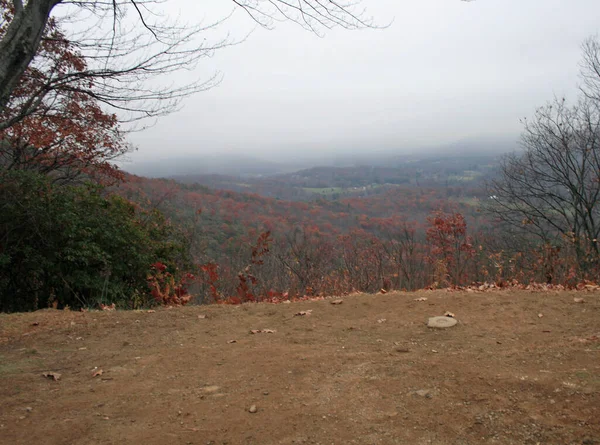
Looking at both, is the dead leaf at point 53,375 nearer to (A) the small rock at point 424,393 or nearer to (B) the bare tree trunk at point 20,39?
(B) the bare tree trunk at point 20,39

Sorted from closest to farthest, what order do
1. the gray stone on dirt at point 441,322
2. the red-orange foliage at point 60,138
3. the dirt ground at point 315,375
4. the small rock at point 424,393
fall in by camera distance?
the dirt ground at point 315,375
the small rock at point 424,393
the gray stone on dirt at point 441,322
the red-orange foliage at point 60,138

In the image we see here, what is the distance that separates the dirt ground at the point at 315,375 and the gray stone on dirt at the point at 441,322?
79mm

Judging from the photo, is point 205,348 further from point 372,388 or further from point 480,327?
point 480,327

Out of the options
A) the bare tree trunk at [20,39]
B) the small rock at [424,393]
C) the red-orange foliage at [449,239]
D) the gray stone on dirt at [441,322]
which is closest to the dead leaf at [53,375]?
the bare tree trunk at [20,39]

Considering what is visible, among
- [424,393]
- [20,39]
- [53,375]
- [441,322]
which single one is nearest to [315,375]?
[424,393]

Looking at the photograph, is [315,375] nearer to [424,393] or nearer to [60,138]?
[424,393]

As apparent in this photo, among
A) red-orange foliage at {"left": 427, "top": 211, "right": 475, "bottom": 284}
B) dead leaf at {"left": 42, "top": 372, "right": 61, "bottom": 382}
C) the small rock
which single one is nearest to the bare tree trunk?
dead leaf at {"left": 42, "top": 372, "right": 61, "bottom": 382}

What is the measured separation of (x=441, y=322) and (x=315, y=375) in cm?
189

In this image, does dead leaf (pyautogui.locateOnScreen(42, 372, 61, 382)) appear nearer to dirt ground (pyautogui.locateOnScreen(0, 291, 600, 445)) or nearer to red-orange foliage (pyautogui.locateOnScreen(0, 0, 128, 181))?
dirt ground (pyautogui.locateOnScreen(0, 291, 600, 445))

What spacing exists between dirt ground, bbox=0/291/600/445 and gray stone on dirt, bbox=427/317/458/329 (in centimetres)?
8

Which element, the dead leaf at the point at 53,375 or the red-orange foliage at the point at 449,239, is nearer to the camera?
the dead leaf at the point at 53,375

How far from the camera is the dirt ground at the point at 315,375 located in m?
2.80

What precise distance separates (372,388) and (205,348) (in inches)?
73.8

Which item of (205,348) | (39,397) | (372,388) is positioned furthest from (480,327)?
(39,397)
